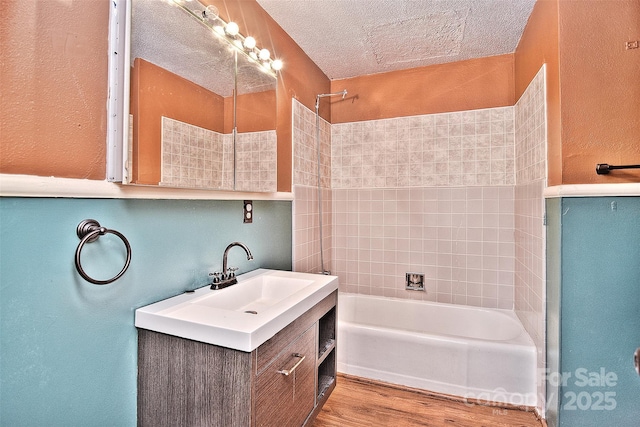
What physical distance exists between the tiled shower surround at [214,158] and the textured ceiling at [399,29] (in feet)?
2.62

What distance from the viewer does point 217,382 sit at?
3.46ft

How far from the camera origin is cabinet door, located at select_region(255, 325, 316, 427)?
1.10 m

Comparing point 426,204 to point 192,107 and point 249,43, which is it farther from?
point 192,107

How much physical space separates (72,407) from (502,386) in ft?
6.96

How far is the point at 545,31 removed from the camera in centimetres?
168

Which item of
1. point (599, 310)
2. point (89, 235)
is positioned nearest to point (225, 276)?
point (89, 235)

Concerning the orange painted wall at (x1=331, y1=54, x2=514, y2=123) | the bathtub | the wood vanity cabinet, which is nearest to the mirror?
the wood vanity cabinet

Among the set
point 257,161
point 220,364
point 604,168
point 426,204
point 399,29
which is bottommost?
point 220,364

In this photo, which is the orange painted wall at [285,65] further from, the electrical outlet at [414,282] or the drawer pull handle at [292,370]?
the electrical outlet at [414,282]

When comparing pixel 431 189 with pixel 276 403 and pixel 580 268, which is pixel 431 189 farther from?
pixel 276 403

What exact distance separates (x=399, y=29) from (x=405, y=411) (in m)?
2.44

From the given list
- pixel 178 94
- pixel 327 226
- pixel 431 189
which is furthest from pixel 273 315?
pixel 431 189

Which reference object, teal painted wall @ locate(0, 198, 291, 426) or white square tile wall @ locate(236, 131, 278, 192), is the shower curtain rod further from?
teal painted wall @ locate(0, 198, 291, 426)

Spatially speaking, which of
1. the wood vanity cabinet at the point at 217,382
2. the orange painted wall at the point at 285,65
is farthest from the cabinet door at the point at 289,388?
the orange painted wall at the point at 285,65
